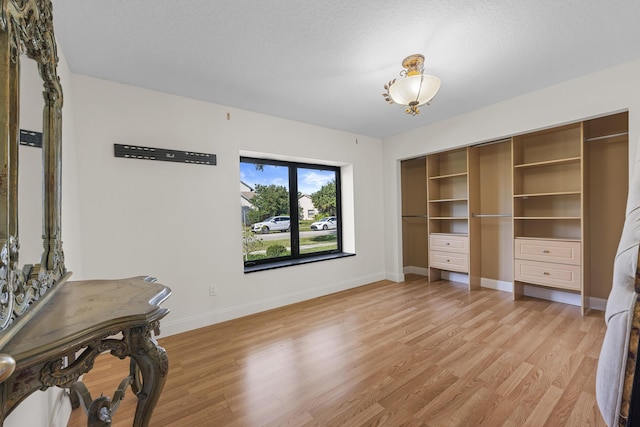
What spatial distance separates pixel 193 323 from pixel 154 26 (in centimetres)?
253

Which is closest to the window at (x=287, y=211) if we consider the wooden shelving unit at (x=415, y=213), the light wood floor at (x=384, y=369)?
the light wood floor at (x=384, y=369)

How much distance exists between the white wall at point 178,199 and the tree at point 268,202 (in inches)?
19.0

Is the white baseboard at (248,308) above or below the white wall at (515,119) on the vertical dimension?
below

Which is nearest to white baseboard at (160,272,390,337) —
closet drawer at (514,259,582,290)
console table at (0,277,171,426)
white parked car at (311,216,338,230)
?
white parked car at (311,216,338,230)

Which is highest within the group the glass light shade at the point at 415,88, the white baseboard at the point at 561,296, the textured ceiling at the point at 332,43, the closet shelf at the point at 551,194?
the textured ceiling at the point at 332,43

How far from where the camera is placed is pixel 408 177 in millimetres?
4781

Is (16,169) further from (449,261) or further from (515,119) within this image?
(449,261)

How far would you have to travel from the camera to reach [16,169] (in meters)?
0.80

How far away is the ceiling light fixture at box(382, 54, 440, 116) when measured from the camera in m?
2.00

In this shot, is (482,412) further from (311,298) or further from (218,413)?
(311,298)

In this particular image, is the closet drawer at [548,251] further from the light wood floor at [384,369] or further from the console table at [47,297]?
the console table at [47,297]

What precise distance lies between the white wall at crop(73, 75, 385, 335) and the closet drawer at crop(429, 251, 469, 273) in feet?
6.24

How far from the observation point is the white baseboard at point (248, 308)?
2623 millimetres

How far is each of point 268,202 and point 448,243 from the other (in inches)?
106
